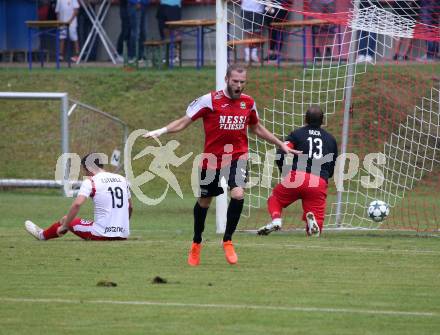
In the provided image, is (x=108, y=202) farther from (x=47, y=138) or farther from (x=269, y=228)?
(x=47, y=138)

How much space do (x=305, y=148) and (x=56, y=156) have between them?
10868 millimetres

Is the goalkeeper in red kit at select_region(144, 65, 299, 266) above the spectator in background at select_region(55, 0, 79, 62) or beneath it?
above

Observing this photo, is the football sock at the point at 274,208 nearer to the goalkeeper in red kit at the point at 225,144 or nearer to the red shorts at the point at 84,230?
the red shorts at the point at 84,230

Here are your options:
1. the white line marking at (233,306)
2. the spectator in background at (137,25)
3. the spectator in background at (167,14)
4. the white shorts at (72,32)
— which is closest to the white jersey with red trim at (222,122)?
the white line marking at (233,306)

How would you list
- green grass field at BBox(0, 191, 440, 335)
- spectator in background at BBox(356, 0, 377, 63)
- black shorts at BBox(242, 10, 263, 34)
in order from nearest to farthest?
green grass field at BBox(0, 191, 440, 335)
black shorts at BBox(242, 10, 263, 34)
spectator in background at BBox(356, 0, 377, 63)

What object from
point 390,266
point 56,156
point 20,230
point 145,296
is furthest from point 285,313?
point 56,156

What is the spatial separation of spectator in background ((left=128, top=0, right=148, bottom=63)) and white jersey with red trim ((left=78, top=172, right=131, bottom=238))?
1488cm

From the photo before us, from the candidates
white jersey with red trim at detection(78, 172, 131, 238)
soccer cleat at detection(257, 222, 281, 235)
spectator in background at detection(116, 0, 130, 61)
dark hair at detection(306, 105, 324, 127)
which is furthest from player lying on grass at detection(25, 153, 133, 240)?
spectator in background at detection(116, 0, 130, 61)

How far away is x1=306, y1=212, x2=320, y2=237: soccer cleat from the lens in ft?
49.0

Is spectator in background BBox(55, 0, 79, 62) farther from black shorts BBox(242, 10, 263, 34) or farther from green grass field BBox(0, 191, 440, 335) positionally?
green grass field BBox(0, 191, 440, 335)

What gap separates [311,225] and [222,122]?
3689mm

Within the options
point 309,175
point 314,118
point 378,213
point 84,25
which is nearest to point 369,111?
point 378,213

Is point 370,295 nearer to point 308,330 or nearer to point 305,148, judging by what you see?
point 308,330

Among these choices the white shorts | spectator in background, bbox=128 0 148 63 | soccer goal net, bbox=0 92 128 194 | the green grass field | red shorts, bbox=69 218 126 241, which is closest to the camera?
the green grass field
